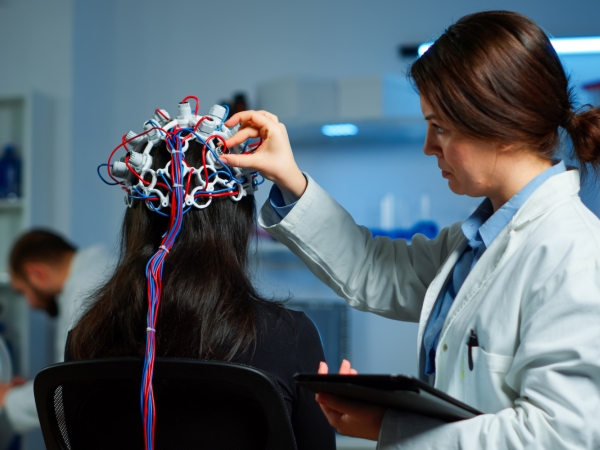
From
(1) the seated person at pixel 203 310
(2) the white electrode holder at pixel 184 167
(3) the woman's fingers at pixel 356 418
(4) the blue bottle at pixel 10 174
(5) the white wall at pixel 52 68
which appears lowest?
(3) the woman's fingers at pixel 356 418

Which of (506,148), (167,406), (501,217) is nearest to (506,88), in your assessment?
(506,148)

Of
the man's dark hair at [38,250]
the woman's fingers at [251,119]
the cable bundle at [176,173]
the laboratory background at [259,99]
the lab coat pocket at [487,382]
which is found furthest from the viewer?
the laboratory background at [259,99]

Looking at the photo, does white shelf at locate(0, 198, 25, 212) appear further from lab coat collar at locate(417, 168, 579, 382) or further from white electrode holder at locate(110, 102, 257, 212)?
lab coat collar at locate(417, 168, 579, 382)

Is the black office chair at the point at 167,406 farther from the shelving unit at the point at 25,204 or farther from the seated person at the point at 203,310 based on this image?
the shelving unit at the point at 25,204

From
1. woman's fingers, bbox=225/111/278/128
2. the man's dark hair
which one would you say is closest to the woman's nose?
woman's fingers, bbox=225/111/278/128

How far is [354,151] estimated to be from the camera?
2.79 metres

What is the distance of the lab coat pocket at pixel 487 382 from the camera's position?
2.59ft

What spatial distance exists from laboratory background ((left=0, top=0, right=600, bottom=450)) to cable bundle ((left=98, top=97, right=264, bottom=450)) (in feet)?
5.09

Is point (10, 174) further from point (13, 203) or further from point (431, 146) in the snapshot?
point (431, 146)

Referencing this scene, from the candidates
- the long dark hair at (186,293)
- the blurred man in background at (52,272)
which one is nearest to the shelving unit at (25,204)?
the blurred man in background at (52,272)

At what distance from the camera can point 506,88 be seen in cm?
83

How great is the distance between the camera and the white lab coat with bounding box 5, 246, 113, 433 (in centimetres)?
204

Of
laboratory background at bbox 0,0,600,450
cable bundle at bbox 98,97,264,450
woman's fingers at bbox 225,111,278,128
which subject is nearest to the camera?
cable bundle at bbox 98,97,264,450

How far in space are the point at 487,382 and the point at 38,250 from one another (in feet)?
6.43
